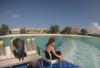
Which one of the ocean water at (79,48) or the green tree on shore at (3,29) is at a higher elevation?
the green tree on shore at (3,29)

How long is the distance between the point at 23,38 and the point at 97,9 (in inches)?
29.2

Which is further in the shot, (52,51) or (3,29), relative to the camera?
(3,29)

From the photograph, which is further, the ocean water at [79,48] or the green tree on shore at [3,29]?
the green tree on shore at [3,29]

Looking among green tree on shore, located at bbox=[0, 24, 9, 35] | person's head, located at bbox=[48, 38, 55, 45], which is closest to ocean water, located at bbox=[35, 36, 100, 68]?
person's head, located at bbox=[48, 38, 55, 45]

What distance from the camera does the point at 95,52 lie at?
297 cm

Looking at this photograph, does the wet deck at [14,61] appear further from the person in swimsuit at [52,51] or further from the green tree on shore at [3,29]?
the green tree on shore at [3,29]

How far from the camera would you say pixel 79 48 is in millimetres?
3021

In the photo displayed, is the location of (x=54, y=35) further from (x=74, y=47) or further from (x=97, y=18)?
(x=97, y=18)

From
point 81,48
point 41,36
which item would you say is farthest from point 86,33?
point 41,36

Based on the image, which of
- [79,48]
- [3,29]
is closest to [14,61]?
[3,29]

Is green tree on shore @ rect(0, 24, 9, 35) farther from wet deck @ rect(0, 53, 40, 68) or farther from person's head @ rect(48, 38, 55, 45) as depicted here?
person's head @ rect(48, 38, 55, 45)

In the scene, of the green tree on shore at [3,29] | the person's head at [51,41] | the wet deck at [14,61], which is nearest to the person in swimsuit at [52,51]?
the person's head at [51,41]

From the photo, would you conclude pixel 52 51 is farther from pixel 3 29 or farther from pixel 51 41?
pixel 3 29

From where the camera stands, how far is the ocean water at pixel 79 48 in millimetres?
2963
